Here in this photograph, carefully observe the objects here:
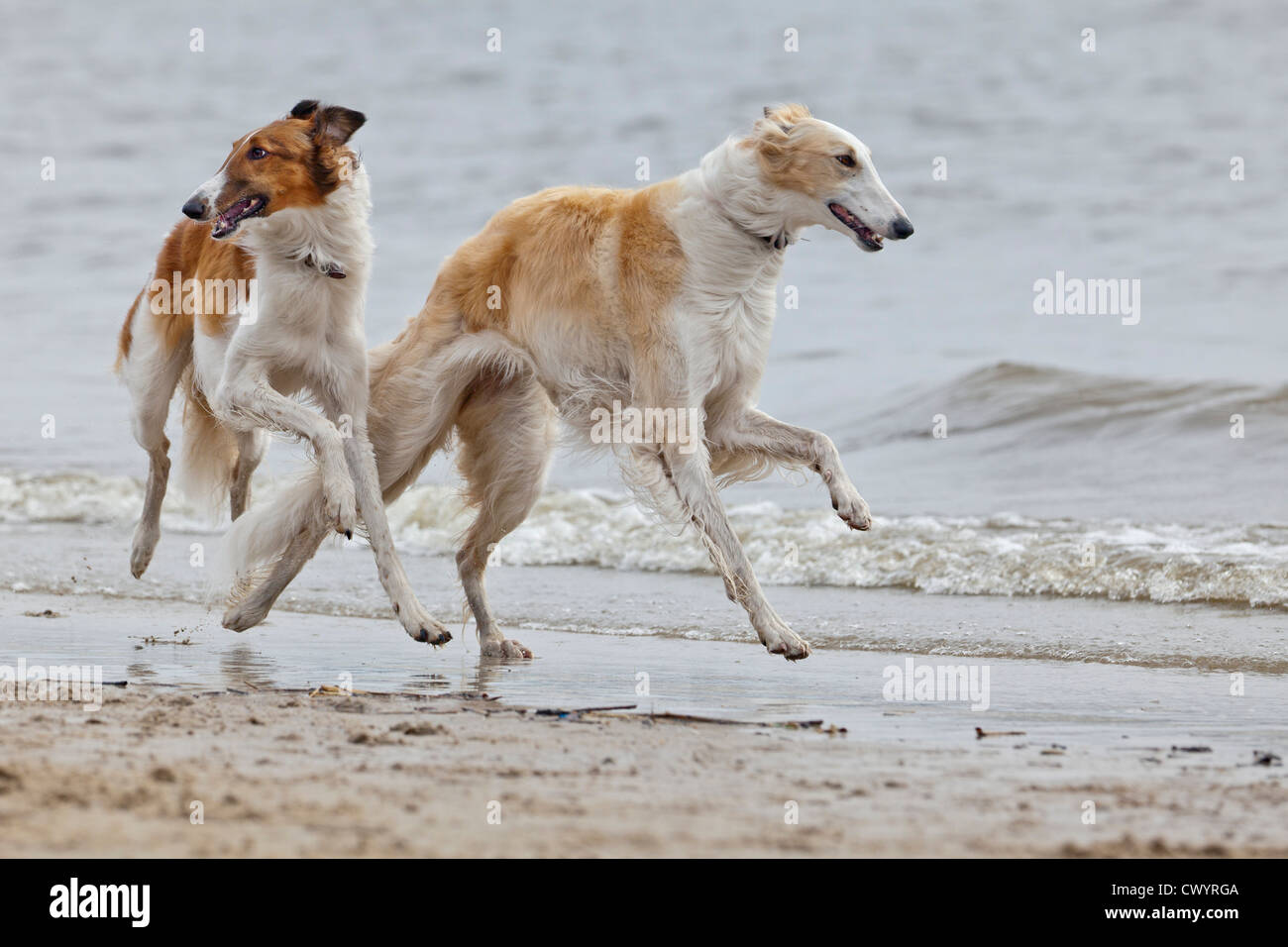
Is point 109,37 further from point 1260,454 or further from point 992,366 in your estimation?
point 1260,454

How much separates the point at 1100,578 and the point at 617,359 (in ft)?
10.00

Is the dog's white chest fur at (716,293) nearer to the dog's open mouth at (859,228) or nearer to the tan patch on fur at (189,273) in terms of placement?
the dog's open mouth at (859,228)

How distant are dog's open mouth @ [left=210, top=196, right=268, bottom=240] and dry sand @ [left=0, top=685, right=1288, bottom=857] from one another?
1906mm

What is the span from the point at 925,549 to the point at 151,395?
4.09 m

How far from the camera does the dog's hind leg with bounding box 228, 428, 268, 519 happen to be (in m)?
7.34

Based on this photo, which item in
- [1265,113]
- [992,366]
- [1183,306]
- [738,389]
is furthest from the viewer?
[1265,113]

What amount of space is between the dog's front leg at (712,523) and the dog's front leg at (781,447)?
16 cm

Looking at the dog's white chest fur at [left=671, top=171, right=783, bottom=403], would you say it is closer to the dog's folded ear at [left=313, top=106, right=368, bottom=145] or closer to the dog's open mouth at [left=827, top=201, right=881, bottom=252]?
the dog's open mouth at [left=827, top=201, right=881, bottom=252]

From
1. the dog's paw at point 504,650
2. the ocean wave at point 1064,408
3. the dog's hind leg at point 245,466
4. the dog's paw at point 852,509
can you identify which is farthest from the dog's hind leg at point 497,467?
the ocean wave at point 1064,408

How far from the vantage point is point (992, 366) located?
589 inches

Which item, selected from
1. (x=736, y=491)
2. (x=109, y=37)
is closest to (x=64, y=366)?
(x=736, y=491)

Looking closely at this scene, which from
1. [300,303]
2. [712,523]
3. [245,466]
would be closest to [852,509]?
[712,523]

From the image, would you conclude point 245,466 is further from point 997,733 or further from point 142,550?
point 997,733

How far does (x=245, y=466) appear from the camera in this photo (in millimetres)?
7422
